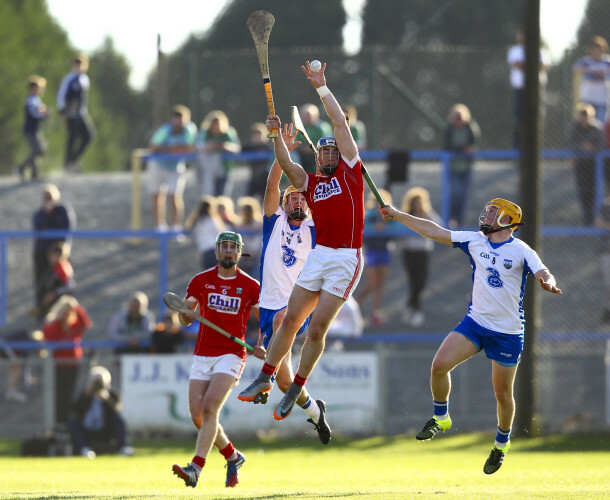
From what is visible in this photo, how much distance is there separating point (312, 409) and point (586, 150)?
9720mm

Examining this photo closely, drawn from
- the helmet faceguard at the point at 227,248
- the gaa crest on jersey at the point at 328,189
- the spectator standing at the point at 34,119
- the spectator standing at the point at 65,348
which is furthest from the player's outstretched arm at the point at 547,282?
the spectator standing at the point at 34,119

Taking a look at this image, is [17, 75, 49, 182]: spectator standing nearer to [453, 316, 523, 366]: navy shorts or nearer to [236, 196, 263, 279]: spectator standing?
[236, 196, 263, 279]: spectator standing

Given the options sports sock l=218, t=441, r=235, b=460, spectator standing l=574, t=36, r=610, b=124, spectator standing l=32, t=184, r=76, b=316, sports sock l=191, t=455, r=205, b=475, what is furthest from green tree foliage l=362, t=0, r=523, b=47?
sports sock l=191, t=455, r=205, b=475

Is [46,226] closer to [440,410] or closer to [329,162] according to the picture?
[329,162]

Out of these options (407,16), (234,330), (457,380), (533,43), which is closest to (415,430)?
(457,380)

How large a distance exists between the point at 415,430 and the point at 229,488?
23.7 feet

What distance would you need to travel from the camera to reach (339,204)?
11172mm

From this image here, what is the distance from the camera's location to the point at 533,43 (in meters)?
18.6

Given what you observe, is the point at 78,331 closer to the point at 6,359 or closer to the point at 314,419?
the point at 6,359

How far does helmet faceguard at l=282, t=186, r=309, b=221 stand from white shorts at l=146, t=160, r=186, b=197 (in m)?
8.74

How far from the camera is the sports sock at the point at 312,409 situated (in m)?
12.1

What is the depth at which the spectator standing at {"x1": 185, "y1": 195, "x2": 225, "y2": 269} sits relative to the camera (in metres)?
18.3

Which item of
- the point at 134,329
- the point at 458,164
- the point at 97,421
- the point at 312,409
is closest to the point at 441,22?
the point at 458,164

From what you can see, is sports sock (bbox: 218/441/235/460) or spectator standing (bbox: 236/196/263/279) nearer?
sports sock (bbox: 218/441/235/460)
